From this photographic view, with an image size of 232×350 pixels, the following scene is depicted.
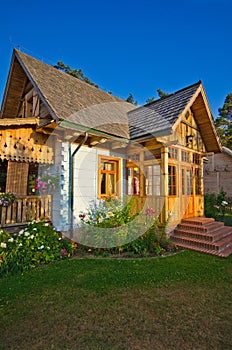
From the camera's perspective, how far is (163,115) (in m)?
7.35

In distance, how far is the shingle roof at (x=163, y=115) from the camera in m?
6.61

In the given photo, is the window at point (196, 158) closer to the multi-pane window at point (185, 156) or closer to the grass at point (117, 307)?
the multi-pane window at point (185, 156)

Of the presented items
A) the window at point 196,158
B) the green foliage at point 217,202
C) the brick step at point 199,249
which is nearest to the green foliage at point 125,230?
the brick step at point 199,249

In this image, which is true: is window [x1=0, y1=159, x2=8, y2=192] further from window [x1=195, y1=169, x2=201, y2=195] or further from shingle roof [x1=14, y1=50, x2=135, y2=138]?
window [x1=195, y1=169, x2=201, y2=195]

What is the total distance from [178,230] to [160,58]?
1072cm

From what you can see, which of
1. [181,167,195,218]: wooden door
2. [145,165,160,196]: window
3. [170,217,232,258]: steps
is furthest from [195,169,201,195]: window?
[145,165,160,196]: window

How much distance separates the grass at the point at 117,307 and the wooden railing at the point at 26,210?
1840 mm

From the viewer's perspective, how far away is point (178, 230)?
729cm

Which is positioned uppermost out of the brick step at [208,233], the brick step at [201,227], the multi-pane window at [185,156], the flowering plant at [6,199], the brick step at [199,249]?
the multi-pane window at [185,156]

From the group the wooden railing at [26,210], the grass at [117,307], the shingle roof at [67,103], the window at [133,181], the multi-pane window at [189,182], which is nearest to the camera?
the grass at [117,307]

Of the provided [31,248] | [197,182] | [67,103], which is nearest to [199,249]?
[197,182]

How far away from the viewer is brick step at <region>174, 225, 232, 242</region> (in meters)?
6.42

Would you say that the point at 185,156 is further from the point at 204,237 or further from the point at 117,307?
the point at 117,307

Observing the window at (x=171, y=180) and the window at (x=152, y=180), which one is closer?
the window at (x=171, y=180)
